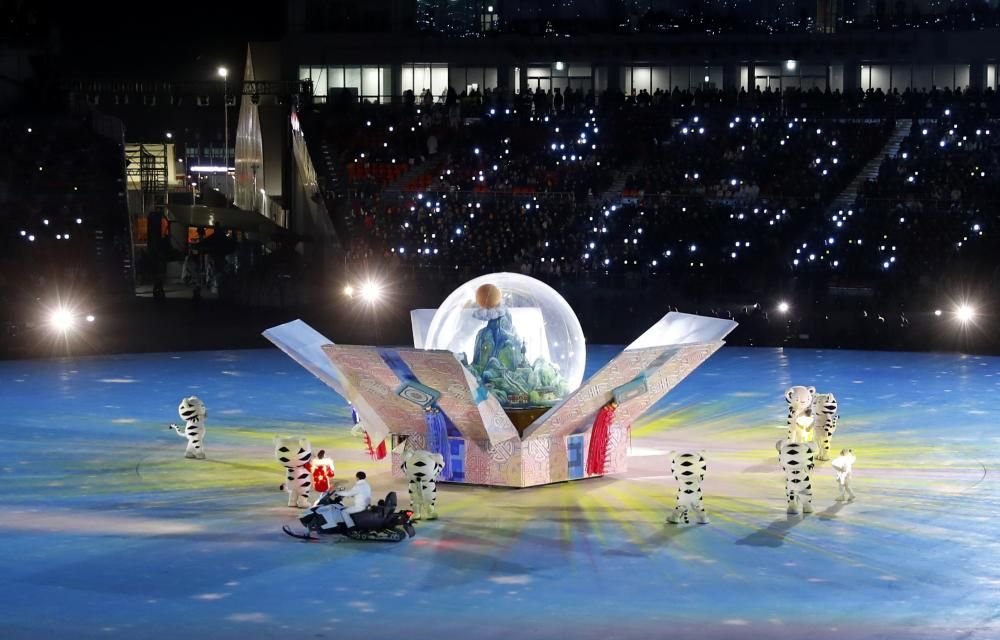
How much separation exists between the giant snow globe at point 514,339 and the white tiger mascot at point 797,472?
12.1 ft

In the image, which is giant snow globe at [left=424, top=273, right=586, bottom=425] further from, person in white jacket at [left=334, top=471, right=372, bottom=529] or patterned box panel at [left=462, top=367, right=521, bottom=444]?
person in white jacket at [left=334, top=471, right=372, bottom=529]

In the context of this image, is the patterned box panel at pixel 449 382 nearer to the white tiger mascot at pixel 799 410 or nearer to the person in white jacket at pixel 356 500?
the person in white jacket at pixel 356 500

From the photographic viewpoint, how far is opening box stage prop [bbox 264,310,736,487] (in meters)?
19.6

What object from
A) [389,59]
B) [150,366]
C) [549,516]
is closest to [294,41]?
[389,59]

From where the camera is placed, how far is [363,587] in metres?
15.5

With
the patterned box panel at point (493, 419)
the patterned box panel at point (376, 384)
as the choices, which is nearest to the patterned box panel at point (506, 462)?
the patterned box panel at point (493, 419)

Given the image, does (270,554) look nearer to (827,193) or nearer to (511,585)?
(511,585)

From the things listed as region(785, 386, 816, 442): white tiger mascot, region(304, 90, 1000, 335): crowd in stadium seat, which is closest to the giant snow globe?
region(785, 386, 816, 442): white tiger mascot

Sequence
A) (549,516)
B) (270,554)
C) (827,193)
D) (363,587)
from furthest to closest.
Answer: (827,193) < (549,516) < (270,554) < (363,587)

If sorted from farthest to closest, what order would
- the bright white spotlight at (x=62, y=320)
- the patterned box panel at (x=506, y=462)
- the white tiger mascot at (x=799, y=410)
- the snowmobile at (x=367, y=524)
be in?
the bright white spotlight at (x=62, y=320)
the white tiger mascot at (x=799, y=410)
the patterned box panel at (x=506, y=462)
the snowmobile at (x=367, y=524)

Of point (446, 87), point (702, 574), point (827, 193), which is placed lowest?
point (702, 574)

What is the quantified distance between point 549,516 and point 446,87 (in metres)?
45.7

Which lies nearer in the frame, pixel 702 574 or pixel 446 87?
pixel 702 574

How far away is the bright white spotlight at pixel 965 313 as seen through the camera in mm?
40562
